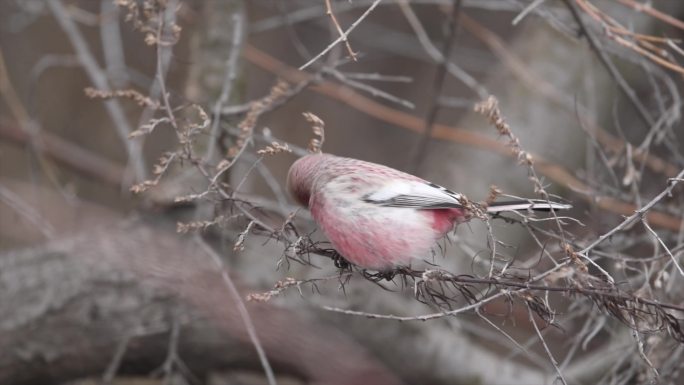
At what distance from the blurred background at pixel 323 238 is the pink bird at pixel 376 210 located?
100 mm

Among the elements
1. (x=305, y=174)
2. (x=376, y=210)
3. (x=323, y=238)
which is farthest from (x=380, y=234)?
(x=323, y=238)

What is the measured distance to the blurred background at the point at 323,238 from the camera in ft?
11.2

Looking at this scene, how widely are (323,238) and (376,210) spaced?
67 cm

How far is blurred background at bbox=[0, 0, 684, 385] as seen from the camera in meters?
3.42

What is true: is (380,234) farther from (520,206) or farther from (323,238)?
(323,238)

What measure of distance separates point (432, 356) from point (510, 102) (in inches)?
77.0

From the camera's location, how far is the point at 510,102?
644 centimetres

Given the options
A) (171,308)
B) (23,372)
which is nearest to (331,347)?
(171,308)

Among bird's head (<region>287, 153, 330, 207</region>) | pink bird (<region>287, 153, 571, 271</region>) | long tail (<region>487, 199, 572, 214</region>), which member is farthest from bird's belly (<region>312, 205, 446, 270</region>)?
long tail (<region>487, 199, 572, 214</region>)

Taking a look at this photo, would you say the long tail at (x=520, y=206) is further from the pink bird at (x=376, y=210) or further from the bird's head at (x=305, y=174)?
the bird's head at (x=305, y=174)

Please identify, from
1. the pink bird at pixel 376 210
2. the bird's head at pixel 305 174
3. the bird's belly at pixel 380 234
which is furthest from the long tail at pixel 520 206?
the bird's head at pixel 305 174

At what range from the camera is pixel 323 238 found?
13.6 feet

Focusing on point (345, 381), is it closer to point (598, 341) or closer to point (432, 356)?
point (432, 356)

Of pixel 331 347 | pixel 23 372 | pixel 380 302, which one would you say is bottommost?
pixel 23 372
